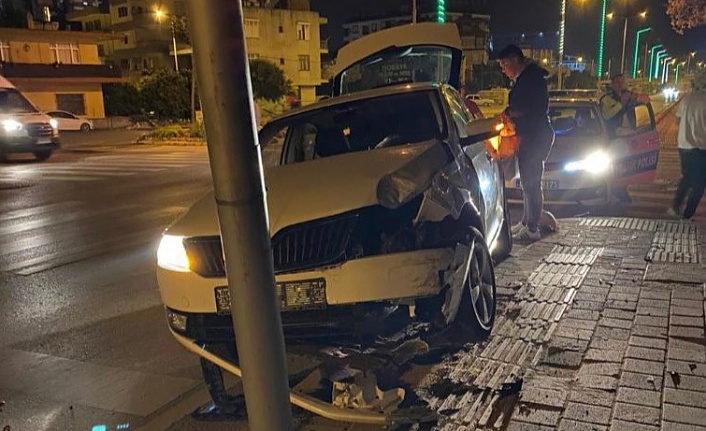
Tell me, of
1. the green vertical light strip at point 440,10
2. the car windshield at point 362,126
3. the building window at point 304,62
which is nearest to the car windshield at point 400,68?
the car windshield at point 362,126

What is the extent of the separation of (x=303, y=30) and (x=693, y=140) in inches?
2060

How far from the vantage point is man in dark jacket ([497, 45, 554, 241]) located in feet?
21.2

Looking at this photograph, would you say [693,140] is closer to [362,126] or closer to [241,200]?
[362,126]

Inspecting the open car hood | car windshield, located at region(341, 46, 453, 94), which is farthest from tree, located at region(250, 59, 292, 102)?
the open car hood

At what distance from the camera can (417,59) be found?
7785 millimetres

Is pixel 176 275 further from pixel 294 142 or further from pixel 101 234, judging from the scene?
pixel 101 234

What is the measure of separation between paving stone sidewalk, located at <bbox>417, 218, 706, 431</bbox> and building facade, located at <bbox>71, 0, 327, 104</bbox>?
4860cm

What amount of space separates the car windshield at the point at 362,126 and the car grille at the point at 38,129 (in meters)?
17.3

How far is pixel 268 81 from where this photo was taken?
4669 cm

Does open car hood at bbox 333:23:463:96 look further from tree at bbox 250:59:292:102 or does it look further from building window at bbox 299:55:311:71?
building window at bbox 299:55:311:71

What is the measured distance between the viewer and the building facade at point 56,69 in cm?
4359

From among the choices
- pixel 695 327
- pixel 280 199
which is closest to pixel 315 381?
pixel 280 199

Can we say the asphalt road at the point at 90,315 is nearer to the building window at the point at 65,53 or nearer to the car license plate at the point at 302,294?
the car license plate at the point at 302,294

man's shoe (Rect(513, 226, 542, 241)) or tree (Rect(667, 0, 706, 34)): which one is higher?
tree (Rect(667, 0, 706, 34))
